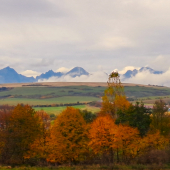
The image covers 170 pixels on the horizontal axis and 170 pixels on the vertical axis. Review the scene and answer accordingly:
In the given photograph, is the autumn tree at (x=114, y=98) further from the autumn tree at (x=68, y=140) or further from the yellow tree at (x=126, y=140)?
the autumn tree at (x=68, y=140)

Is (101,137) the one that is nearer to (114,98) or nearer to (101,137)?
(101,137)

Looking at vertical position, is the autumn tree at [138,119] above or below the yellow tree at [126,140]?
above

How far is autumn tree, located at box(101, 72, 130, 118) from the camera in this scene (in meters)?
68.9

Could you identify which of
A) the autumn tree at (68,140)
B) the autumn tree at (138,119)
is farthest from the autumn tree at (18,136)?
the autumn tree at (138,119)

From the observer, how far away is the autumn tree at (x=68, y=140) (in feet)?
170

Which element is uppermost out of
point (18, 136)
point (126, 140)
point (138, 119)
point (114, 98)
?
point (114, 98)

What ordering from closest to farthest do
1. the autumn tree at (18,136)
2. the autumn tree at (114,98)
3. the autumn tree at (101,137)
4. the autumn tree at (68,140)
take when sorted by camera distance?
the autumn tree at (68,140) → the autumn tree at (101,137) → the autumn tree at (18,136) → the autumn tree at (114,98)

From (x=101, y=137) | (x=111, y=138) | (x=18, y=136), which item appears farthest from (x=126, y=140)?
(x=18, y=136)

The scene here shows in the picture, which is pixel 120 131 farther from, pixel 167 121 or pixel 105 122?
pixel 167 121

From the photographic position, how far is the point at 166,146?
175 feet

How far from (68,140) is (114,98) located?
25483mm

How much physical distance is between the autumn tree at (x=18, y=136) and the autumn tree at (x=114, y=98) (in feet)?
78.5

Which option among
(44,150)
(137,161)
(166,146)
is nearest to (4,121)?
(44,150)

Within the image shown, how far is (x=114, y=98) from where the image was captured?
72.7 metres
